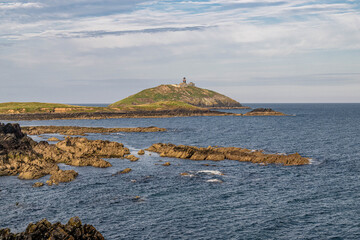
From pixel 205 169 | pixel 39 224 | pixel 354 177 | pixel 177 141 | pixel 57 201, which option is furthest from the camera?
pixel 177 141

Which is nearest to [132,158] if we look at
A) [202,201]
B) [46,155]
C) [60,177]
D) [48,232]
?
[46,155]

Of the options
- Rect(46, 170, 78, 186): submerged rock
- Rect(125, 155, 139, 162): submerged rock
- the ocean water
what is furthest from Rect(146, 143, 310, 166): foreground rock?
Rect(46, 170, 78, 186): submerged rock

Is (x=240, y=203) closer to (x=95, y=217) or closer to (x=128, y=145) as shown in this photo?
(x=95, y=217)

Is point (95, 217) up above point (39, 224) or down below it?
below

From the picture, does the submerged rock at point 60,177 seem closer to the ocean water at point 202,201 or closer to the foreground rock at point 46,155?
the foreground rock at point 46,155

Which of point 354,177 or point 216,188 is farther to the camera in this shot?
point 354,177

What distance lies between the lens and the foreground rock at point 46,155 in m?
59.0

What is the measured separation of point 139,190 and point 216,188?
11072mm

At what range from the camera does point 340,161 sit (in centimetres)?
7288

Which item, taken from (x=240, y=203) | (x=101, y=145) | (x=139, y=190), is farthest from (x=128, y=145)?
(x=240, y=203)

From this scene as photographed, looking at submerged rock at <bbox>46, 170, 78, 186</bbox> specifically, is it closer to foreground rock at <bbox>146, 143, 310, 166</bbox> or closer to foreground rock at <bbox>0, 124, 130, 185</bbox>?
foreground rock at <bbox>0, 124, 130, 185</bbox>

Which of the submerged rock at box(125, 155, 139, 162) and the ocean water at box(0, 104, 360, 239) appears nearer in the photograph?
the ocean water at box(0, 104, 360, 239)

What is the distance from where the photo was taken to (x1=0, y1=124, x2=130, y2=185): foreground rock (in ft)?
194

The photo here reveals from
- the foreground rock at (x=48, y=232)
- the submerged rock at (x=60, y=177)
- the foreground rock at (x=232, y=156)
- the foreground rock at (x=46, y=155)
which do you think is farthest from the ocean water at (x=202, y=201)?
the foreground rock at (x=48, y=232)
